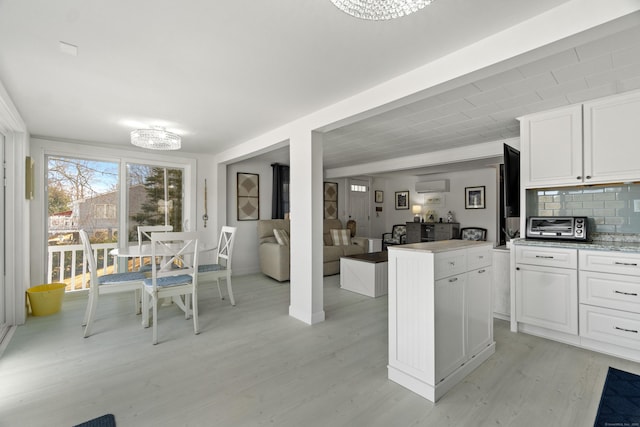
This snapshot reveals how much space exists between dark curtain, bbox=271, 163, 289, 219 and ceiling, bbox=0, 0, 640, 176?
2542 millimetres

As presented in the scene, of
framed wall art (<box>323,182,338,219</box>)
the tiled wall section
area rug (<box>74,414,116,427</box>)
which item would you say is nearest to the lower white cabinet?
the tiled wall section

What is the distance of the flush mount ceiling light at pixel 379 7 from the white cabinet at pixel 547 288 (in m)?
2.59

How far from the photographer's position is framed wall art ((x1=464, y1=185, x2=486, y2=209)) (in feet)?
24.3

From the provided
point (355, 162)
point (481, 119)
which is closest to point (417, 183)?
point (355, 162)

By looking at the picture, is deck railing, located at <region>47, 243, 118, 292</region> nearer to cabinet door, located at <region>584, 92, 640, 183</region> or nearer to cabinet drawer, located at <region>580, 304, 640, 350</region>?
cabinet drawer, located at <region>580, 304, 640, 350</region>

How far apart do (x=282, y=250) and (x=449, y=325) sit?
132 inches

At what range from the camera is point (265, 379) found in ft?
6.95

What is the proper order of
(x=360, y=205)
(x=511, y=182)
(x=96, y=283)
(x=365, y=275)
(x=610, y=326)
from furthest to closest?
(x=360, y=205)
(x=365, y=275)
(x=511, y=182)
(x=96, y=283)
(x=610, y=326)

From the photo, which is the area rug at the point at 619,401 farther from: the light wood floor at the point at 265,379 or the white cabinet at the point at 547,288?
the white cabinet at the point at 547,288

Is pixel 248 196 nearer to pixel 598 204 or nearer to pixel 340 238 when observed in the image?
pixel 340 238

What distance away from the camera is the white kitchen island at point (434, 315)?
6.15 ft

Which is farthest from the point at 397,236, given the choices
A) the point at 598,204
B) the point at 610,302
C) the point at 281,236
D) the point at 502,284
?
the point at 610,302

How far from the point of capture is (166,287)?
9.39ft

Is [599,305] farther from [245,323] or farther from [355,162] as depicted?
[355,162]
